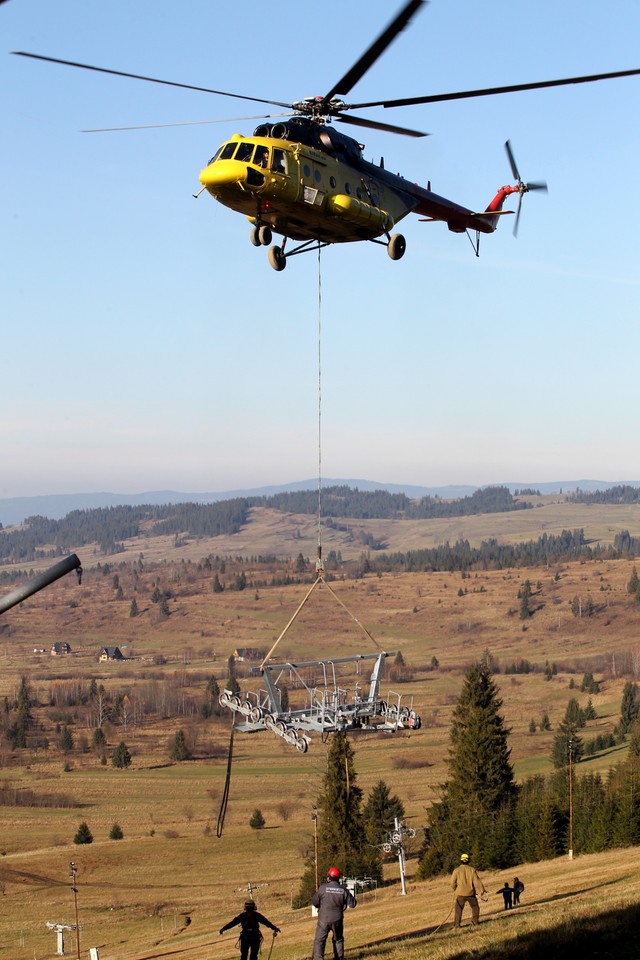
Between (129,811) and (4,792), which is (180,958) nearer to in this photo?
(129,811)

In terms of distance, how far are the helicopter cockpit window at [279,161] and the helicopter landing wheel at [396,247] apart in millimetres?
4375

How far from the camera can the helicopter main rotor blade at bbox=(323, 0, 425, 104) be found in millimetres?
14639

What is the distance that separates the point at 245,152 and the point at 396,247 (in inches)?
206

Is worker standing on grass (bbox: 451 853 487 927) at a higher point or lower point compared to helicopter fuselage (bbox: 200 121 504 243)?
Answer: lower

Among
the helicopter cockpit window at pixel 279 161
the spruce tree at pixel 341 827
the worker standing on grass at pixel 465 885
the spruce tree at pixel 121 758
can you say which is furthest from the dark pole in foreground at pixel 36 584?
the spruce tree at pixel 121 758

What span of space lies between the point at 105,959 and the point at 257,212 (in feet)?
91.7

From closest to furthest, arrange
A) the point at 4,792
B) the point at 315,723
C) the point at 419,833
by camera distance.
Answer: the point at 315,723 → the point at 419,833 → the point at 4,792

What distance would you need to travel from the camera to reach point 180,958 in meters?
35.9

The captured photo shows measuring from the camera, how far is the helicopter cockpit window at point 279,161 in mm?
27875

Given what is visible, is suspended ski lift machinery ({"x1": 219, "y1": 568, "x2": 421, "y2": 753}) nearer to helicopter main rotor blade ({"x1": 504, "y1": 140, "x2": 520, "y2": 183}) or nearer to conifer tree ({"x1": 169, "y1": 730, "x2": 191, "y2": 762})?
helicopter main rotor blade ({"x1": 504, "y1": 140, "x2": 520, "y2": 183})

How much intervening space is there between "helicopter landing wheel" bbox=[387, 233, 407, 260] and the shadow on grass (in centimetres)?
1678

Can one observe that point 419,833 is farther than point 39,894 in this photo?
Yes

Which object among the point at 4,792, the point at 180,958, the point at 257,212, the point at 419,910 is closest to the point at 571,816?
the point at 419,910

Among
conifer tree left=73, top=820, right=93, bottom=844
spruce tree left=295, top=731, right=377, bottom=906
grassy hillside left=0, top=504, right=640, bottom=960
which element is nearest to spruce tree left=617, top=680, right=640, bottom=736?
grassy hillside left=0, top=504, right=640, bottom=960
